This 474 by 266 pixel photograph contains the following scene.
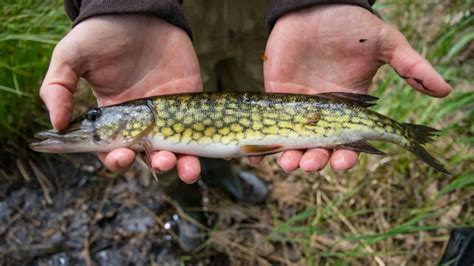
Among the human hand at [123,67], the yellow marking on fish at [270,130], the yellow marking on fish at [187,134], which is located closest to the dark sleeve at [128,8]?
the human hand at [123,67]

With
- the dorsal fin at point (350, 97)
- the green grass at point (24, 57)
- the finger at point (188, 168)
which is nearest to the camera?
the finger at point (188, 168)

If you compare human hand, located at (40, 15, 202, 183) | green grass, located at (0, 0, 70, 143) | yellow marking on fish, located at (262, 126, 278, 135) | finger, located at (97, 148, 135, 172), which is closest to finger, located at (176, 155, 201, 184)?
human hand, located at (40, 15, 202, 183)

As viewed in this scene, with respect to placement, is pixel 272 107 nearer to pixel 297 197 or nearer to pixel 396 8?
pixel 297 197

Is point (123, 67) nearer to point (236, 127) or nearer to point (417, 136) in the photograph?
point (236, 127)

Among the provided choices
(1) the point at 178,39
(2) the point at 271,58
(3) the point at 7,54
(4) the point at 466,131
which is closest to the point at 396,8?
(4) the point at 466,131

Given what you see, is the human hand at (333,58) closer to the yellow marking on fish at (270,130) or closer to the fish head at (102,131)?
the yellow marking on fish at (270,130)

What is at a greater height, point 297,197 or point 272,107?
point 272,107

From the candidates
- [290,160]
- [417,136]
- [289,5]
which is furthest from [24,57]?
[417,136]
